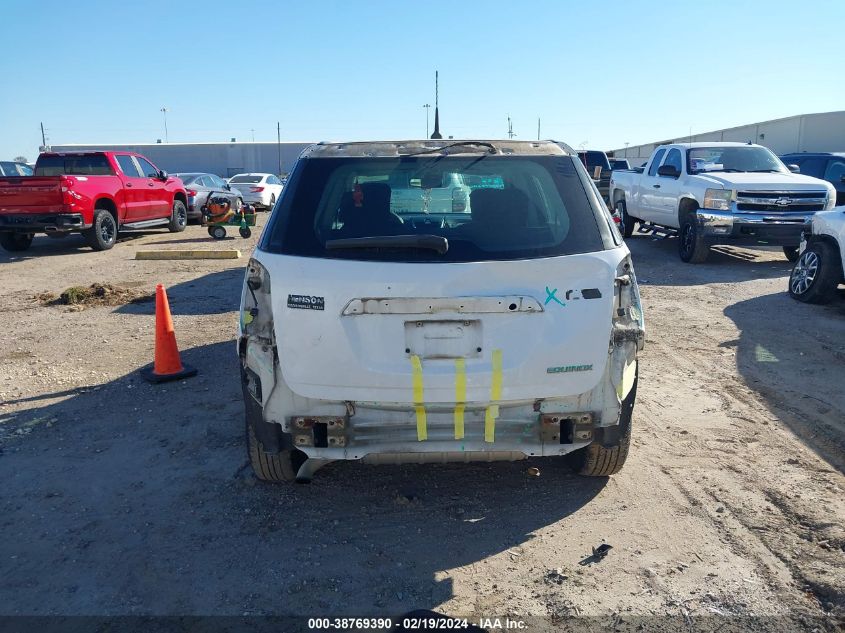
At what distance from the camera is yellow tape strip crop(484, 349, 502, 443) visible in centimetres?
307

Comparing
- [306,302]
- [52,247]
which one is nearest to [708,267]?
[306,302]

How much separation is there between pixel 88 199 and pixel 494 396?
1265 cm

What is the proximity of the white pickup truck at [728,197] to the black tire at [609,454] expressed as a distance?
765cm

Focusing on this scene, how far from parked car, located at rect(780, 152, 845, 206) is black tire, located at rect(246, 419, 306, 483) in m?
13.9

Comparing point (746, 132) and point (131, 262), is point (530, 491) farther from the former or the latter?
point (746, 132)

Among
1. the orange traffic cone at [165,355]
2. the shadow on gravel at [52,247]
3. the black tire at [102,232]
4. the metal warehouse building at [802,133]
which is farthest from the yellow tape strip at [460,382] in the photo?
the metal warehouse building at [802,133]

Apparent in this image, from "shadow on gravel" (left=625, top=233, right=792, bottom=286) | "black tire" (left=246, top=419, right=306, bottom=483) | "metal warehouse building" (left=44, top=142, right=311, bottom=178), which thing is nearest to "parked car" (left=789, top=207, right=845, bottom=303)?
"shadow on gravel" (left=625, top=233, right=792, bottom=286)

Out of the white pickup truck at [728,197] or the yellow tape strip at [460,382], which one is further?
the white pickup truck at [728,197]

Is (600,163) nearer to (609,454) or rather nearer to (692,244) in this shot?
(692,244)

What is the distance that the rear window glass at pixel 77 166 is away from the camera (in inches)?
582

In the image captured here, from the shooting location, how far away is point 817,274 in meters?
8.32

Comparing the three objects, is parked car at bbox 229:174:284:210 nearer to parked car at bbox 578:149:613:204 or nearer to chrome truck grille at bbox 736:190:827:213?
parked car at bbox 578:149:613:204

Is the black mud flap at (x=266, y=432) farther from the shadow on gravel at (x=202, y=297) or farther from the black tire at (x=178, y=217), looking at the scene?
the black tire at (x=178, y=217)

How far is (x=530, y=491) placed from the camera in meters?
3.78
